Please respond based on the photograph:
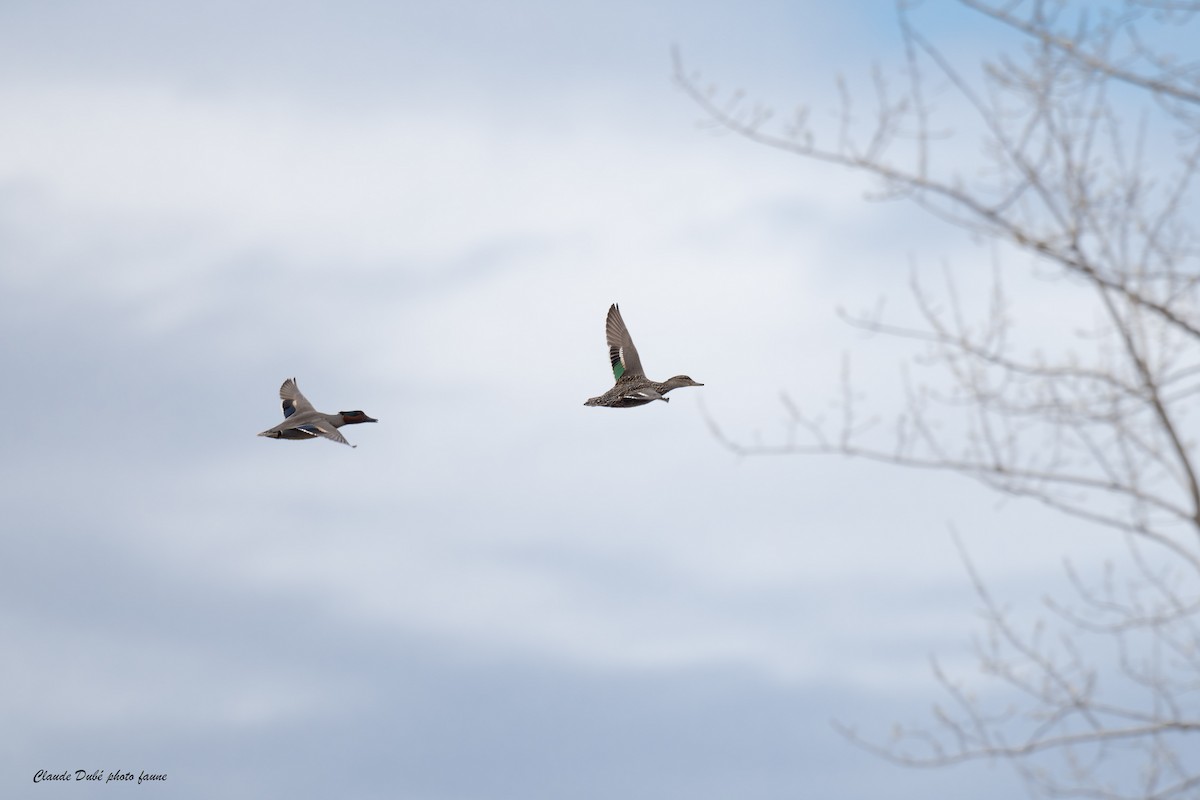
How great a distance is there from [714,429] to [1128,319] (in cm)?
331

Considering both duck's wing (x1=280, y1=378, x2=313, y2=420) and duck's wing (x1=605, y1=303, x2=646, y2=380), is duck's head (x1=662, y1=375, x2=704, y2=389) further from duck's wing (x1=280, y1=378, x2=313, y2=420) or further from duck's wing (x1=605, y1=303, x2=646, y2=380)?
duck's wing (x1=280, y1=378, x2=313, y2=420)

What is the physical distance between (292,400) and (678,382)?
26.7 feet

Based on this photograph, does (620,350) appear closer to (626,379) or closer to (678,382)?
(626,379)

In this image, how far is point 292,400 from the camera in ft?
91.2

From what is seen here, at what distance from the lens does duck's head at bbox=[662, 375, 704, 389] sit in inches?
1077

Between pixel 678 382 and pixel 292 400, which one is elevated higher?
pixel 678 382

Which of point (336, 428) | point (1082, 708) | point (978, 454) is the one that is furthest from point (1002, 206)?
point (336, 428)

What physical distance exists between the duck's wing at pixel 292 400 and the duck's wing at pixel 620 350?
6.61 meters

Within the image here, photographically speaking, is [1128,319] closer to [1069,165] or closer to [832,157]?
[1069,165]

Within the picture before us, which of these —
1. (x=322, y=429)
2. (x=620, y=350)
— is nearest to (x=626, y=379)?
(x=620, y=350)

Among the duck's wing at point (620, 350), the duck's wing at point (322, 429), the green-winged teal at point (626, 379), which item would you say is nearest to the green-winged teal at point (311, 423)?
the duck's wing at point (322, 429)

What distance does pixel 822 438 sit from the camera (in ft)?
35.7

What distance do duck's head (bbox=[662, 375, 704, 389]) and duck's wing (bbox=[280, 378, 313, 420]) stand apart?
24.1 ft

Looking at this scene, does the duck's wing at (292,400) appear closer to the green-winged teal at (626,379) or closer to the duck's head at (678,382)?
the green-winged teal at (626,379)
